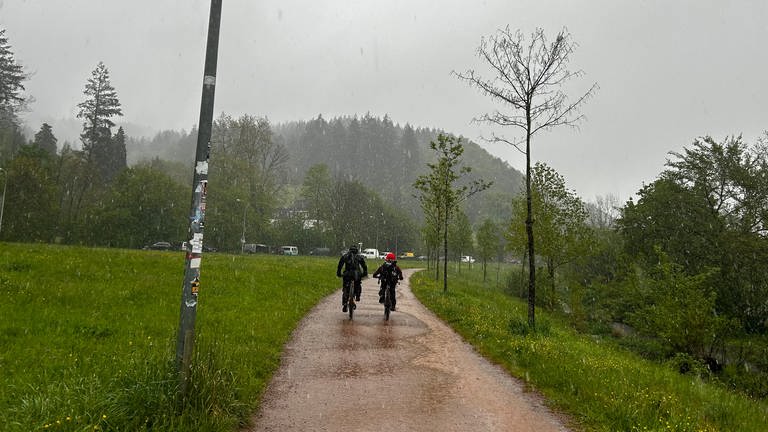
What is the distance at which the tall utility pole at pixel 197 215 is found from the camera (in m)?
4.58

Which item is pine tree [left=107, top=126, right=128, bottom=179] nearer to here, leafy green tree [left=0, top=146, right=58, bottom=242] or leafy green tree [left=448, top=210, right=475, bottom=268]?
leafy green tree [left=0, top=146, right=58, bottom=242]

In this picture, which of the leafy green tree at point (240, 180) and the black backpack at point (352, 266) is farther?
the leafy green tree at point (240, 180)

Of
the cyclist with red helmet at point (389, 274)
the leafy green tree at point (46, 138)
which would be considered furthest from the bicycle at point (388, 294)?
the leafy green tree at point (46, 138)

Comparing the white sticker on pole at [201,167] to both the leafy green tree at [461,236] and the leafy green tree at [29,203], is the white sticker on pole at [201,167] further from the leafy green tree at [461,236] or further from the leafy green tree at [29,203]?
the leafy green tree at [29,203]

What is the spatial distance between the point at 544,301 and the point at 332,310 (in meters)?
16.6

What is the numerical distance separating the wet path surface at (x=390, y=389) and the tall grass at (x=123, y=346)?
50 centimetres

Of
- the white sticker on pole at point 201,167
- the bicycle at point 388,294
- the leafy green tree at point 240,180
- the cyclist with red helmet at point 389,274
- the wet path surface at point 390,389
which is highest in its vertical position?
the leafy green tree at point 240,180

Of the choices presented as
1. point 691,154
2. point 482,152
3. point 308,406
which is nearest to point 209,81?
point 308,406

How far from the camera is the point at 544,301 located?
26.5m

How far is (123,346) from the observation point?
24.9 feet

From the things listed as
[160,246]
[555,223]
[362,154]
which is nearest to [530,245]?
[555,223]

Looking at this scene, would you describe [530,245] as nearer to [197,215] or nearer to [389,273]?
[389,273]

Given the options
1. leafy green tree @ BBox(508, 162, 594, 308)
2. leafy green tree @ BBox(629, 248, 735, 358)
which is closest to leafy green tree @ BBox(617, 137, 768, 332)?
leafy green tree @ BBox(508, 162, 594, 308)

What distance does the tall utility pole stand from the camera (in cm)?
458
